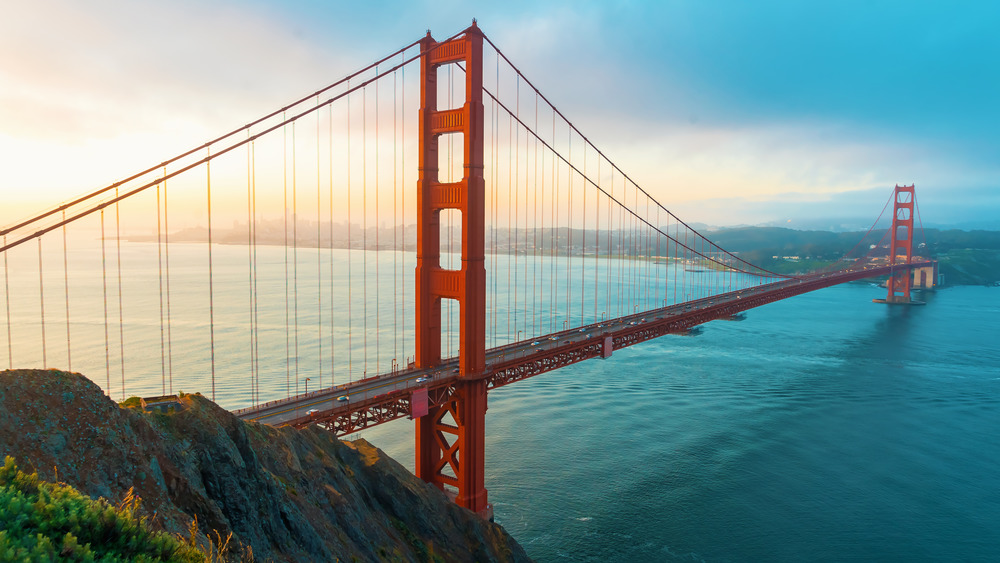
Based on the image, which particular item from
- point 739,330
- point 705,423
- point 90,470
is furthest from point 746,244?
point 90,470

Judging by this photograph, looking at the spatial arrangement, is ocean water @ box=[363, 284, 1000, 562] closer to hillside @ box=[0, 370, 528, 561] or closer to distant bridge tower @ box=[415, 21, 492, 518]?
distant bridge tower @ box=[415, 21, 492, 518]

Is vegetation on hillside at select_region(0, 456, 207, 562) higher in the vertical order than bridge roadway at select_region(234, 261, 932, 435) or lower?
higher

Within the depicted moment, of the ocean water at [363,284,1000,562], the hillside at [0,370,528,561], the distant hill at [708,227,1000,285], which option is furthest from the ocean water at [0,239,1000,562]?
the distant hill at [708,227,1000,285]

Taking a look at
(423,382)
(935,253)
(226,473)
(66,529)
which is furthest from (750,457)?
(935,253)

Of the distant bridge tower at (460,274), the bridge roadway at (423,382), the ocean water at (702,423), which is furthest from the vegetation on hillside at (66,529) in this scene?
the distant bridge tower at (460,274)

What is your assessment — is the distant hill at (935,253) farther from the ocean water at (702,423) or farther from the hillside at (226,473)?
the hillside at (226,473)
